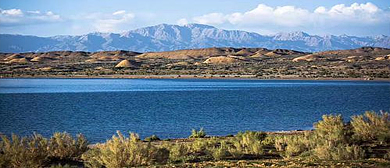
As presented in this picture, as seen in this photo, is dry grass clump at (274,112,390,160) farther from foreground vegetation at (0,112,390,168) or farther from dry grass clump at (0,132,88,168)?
dry grass clump at (0,132,88,168)

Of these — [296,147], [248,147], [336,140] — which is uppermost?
[336,140]

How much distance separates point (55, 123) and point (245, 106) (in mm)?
17161

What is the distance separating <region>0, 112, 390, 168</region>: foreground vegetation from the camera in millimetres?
11977

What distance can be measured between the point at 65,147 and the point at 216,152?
445 centimetres

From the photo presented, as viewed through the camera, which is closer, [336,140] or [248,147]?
[336,140]

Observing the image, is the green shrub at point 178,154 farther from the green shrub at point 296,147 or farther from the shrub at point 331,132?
the shrub at point 331,132

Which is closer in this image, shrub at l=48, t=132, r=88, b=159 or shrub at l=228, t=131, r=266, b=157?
shrub at l=48, t=132, r=88, b=159

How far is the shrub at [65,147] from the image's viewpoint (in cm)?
1365

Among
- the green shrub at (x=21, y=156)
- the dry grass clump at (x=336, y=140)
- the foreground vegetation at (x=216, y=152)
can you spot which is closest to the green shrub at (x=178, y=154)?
the foreground vegetation at (x=216, y=152)

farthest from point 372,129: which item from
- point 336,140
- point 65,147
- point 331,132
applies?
point 65,147

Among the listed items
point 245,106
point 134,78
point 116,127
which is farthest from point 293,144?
point 134,78

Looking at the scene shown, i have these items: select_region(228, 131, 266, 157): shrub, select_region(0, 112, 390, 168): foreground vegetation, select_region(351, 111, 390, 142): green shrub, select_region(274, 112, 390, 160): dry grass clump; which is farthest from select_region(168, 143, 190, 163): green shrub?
select_region(351, 111, 390, 142): green shrub

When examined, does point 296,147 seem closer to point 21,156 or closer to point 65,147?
point 65,147

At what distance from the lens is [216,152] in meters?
13.6
